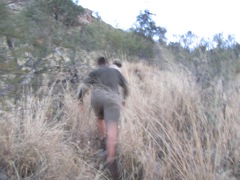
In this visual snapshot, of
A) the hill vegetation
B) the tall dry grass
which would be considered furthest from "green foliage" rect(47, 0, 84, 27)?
the tall dry grass

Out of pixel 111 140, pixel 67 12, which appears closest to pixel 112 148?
pixel 111 140

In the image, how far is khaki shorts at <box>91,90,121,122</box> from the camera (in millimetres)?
4734

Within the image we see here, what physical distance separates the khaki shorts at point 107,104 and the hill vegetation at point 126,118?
176 mm

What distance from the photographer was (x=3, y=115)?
4.16 metres

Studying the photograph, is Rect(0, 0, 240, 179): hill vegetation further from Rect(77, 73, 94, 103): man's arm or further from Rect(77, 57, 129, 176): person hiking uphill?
Rect(77, 73, 94, 103): man's arm

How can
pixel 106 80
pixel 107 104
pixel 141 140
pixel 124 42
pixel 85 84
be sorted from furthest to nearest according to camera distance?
pixel 124 42 < pixel 85 84 < pixel 106 80 < pixel 107 104 < pixel 141 140

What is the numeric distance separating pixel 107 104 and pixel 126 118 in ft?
1.04

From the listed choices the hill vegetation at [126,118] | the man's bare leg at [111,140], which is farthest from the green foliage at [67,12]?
the man's bare leg at [111,140]

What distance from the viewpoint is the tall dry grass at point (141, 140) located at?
3.75m

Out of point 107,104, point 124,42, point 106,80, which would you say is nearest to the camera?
point 107,104

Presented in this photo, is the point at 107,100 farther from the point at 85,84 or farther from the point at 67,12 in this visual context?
the point at 67,12

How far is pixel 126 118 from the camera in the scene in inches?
191

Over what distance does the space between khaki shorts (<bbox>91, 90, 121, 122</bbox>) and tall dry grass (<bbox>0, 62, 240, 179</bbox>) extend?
0.16 meters

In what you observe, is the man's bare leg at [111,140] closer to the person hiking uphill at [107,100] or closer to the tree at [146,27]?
the person hiking uphill at [107,100]
